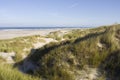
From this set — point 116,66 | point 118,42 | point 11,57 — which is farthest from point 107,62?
point 11,57

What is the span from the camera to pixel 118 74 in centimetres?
660

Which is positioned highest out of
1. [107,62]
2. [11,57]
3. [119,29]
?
[119,29]

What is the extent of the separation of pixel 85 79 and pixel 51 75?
93 cm

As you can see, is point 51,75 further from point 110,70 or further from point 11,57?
point 11,57

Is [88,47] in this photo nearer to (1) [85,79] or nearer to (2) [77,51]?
(2) [77,51]

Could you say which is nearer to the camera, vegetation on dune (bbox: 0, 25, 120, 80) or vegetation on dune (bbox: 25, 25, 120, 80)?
vegetation on dune (bbox: 0, 25, 120, 80)

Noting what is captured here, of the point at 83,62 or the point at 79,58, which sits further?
the point at 79,58

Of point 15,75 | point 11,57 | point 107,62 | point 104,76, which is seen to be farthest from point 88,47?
point 11,57

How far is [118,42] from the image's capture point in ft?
26.7

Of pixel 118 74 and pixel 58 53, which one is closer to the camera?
pixel 118 74

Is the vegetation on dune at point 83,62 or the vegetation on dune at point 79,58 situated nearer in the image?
the vegetation on dune at point 83,62

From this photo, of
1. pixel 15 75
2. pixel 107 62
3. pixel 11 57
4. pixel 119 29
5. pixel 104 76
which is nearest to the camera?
pixel 15 75

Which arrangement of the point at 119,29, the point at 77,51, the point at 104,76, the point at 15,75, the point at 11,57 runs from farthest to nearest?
the point at 11,57
the point at 119,29
the point at 77,51
the point at 104,76
the point at 15,75

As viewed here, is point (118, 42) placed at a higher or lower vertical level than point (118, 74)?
higher
